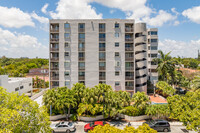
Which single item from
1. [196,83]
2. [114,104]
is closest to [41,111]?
[114,104]

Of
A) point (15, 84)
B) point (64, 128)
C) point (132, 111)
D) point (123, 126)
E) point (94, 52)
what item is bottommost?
point (123, 126)

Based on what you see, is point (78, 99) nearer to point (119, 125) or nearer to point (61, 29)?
point (119, 125)

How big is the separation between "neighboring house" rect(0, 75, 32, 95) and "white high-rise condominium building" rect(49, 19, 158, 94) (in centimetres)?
1059

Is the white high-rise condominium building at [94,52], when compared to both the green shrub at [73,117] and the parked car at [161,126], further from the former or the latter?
the parked car at [161,126]

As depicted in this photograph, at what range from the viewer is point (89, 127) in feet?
63.5

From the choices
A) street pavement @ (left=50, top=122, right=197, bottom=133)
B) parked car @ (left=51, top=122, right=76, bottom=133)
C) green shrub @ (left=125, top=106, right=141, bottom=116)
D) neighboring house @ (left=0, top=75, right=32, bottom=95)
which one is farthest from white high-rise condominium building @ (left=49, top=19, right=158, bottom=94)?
parked car @ (left=51, top=122, right=76, bottom=133)

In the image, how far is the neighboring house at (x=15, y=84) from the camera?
94.0ft

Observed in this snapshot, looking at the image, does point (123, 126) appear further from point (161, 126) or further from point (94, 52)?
point (94, 52)

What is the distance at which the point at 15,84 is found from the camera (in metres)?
32.8

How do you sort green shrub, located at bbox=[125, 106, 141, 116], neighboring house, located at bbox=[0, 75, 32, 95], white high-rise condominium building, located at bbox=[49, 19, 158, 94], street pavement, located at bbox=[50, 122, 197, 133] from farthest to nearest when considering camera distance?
white high-rise condominium building, located at bbox=[49, 19, 158, 94]
neighboring house, located at bbox=[0, 75, 32, 95]
green shrub, located at bbox=[125, 106, 141, 116]
street pavement, located at bbox=[50, 122, 197, 133]

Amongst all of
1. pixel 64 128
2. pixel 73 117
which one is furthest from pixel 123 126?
pixel 64 128

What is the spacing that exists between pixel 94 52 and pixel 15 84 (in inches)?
975

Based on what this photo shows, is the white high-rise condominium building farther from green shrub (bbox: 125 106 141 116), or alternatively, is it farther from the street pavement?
the street pavement

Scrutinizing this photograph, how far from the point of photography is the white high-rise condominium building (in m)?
32.8
